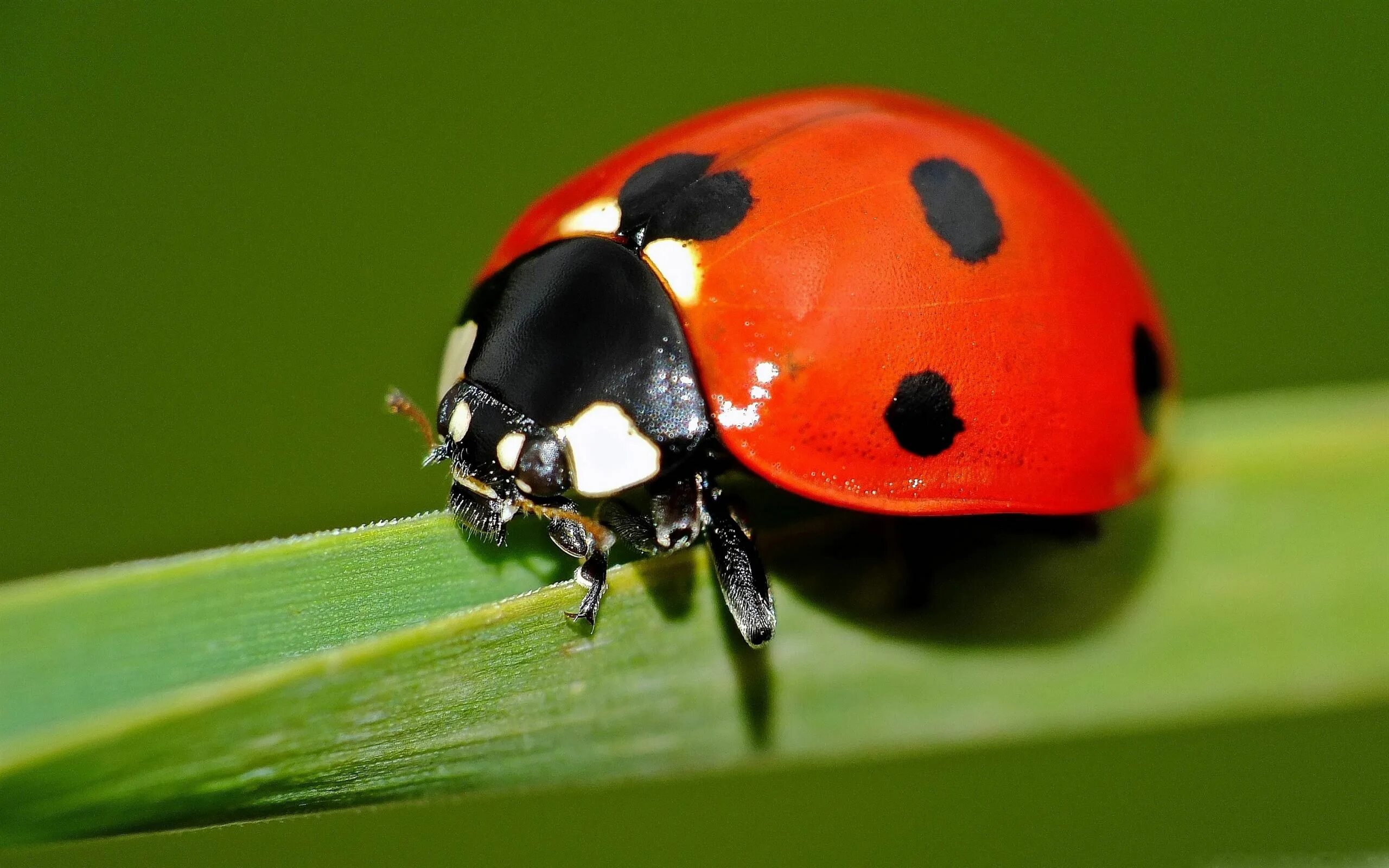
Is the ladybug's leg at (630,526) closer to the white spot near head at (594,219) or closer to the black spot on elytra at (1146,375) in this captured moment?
the white spot near head at (594,219)

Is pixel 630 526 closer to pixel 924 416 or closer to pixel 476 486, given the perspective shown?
pixel 476 486

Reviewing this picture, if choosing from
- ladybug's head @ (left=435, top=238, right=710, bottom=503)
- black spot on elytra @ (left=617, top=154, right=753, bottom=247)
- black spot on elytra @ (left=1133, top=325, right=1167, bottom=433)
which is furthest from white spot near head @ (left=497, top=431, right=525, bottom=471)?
black spot on elytra @ (left=1133, top=325, right=1167, bottom=433)

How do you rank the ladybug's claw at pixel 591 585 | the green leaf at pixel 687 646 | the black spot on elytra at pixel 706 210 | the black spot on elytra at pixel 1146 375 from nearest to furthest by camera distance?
the green leaf at pixel 687 646, the ladybug's claw at pixel 591 585, the black spot on elytra at pixel 706 210, the black spot on elytra at pixel 1146 375

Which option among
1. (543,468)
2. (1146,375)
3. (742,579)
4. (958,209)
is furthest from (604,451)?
(1146,375)

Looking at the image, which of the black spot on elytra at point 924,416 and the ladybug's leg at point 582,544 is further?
the black spot on elytra at point 924,416

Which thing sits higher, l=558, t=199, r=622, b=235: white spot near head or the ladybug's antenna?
l=558, t=199, r=622, b=235: white spot near head

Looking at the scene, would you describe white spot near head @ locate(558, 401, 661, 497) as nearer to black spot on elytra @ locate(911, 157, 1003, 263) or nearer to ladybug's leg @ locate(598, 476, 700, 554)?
ladybug's leg @ locate(598, 476, 700, 554)

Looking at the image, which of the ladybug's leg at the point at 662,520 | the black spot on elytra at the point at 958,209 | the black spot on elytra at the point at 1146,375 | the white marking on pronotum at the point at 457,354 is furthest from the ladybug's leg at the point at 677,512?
the black spot on elytra at the point at 1146,375
